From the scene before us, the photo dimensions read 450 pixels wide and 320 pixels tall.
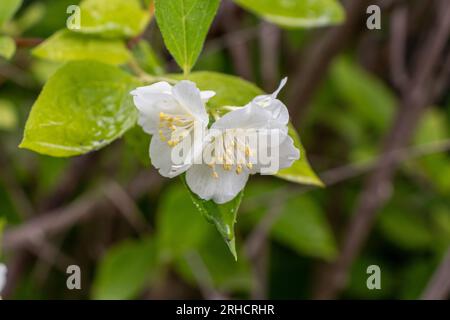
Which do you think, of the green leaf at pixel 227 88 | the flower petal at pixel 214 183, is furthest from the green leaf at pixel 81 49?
the flower petal at pixel 214 183

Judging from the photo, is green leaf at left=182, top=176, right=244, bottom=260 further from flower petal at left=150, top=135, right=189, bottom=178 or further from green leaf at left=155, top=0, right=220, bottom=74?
green leaf at left=155, top=0, right=220, bottom=74

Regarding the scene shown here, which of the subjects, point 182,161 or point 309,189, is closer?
point 182,161

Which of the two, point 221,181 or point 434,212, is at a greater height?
point 221,181

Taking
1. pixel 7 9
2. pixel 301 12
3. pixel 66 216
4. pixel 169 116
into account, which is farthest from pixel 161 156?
pixel 66 216

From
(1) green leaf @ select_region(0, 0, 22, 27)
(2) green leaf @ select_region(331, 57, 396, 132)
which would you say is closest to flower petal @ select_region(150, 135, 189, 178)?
(1) green leaf @ select_region(0, 0, 22, 27)

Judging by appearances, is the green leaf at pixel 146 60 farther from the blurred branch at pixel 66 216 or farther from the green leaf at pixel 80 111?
the blurred branch at pixel 66 216

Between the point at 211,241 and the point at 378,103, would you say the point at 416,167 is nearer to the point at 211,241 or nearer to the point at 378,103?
the point at 378,103
